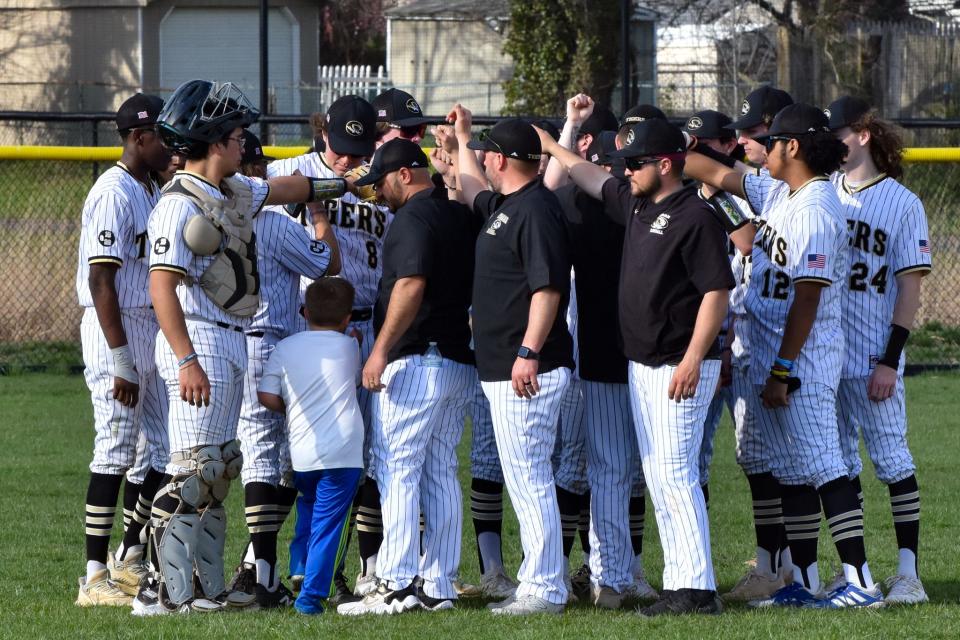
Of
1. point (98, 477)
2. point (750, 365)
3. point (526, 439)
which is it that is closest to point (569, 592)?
point (526, 439)

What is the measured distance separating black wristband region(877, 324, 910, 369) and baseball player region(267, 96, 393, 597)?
231 cm

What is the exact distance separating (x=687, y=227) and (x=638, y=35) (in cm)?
1362

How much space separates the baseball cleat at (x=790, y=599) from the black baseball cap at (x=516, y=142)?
212 centimetres

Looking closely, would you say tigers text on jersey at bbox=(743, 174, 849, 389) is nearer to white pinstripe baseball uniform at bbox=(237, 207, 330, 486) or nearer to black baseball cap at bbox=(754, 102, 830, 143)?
black baseball cap at bbox=(754, 102, 830, 143)

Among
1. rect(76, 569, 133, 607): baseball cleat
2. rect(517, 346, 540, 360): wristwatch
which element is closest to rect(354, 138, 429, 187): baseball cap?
rect(517, 346, 540, 360): wristwatch

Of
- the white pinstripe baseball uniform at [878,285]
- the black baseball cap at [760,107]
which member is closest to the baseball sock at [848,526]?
the white pinstripe baseball uniform at [878,285]

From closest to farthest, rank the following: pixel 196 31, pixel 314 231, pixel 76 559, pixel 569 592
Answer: pixel 569 592
pixel 314 231
pixel 76 559
pixel 196 31

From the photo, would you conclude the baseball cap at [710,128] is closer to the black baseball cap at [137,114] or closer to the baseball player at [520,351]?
the baseball player at [520,351]

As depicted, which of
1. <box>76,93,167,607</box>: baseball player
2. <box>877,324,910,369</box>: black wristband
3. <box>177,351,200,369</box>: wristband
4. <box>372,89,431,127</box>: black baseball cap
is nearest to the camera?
<box>177,351,200,369</box>: wristband

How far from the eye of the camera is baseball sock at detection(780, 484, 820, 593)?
19.4ft

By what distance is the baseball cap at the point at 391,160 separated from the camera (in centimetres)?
579

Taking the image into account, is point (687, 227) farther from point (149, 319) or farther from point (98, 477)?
point (98, 477)

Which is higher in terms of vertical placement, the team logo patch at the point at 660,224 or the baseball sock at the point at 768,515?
the team logo patch at the point at 660,224

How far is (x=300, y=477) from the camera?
561 cm
